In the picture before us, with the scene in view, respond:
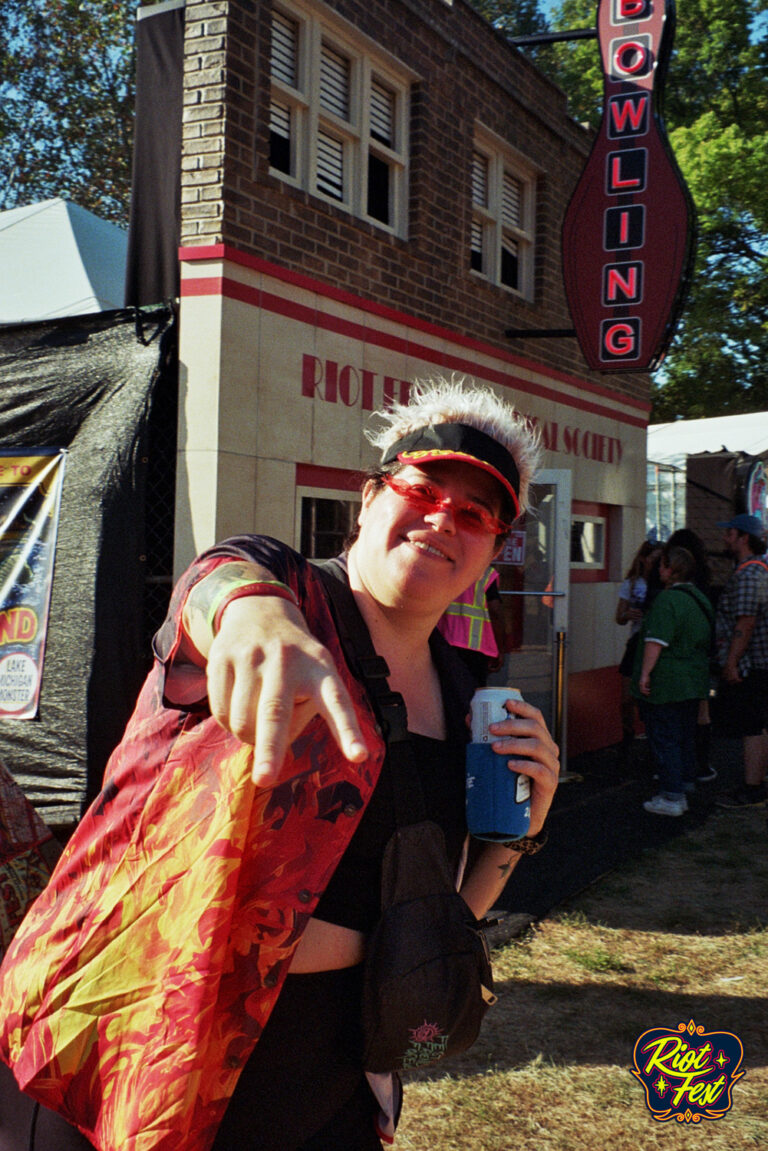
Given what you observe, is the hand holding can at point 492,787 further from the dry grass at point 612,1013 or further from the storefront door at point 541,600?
the storefront door at point 541,600

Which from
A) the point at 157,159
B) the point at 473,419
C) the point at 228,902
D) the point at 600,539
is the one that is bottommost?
the point at 228,902

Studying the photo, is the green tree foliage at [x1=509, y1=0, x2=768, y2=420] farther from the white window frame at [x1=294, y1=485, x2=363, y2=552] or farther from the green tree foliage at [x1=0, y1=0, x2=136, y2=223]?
the white window frame at [x1=294, y1=485, x2=363, y2=552]

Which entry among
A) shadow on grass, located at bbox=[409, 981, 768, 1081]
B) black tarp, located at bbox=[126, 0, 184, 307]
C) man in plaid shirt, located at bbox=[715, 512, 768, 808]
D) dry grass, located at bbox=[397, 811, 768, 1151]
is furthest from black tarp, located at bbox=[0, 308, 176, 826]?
man in plaid shirt, located at bbox=[715, 512, 768, 808]

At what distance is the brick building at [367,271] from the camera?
20.1 feet

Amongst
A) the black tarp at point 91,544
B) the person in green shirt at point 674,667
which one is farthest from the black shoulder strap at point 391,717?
the person in green shirt at point 674,667

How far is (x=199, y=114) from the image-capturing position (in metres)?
6.21

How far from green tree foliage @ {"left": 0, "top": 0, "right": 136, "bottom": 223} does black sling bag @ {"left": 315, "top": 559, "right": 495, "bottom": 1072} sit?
75.5ft

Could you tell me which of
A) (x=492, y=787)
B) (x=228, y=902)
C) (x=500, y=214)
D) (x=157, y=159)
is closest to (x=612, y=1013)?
(x=492, y=787)

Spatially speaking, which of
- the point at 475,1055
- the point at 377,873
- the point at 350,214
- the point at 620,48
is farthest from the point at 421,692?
the point at 620,48

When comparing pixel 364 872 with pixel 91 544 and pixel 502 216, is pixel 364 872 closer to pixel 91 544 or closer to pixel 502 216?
pixel 91 544

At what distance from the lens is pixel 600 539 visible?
36.9ft

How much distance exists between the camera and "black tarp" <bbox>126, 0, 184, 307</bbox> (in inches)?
253

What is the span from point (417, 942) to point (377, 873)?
119 mm

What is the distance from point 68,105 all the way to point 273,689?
24.7 metres
